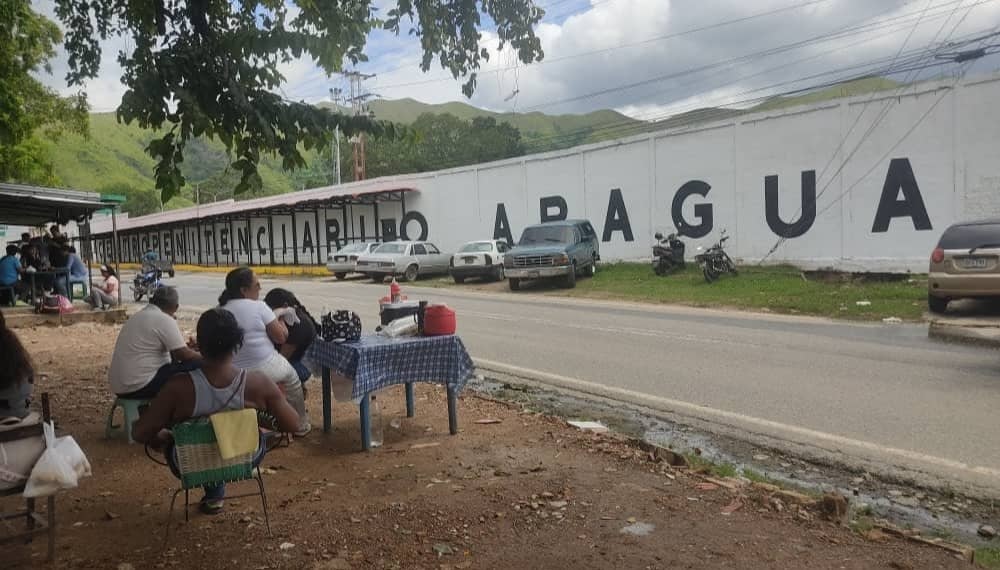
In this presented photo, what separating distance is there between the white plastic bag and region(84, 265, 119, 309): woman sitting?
12.6m

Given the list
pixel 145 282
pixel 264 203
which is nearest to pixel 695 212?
pixel 145 282

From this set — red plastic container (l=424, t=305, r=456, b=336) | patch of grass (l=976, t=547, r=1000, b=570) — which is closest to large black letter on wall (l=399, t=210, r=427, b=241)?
red plastic container (l=424, t=305, r=456, b=336)

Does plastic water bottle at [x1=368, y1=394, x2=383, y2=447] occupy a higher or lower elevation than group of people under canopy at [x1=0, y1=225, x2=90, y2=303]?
lower

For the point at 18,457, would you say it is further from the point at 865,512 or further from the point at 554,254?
the point at 554,254

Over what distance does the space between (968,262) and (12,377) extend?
43.5 ft

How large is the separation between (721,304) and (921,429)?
35.2 feet

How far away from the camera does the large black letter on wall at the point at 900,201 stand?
18203 millimetres

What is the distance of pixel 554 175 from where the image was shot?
28125 mm

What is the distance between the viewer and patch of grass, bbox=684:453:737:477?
507cm

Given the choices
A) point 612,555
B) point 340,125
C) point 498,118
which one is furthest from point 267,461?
point 498,118

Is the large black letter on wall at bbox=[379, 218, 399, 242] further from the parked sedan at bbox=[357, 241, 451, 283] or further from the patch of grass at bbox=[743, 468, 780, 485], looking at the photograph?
the patch of grass at bbox=[743, 468, 780, 485]

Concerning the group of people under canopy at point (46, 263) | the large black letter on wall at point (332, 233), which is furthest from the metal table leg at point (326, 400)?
the large black letter on wall at point (332, 233)

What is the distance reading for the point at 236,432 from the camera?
375 centimetres

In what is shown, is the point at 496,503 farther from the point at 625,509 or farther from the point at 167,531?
the point at 167,531
